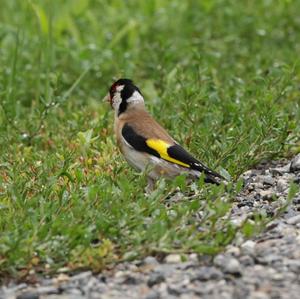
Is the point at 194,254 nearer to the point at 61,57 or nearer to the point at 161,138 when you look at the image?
the point at 161,138

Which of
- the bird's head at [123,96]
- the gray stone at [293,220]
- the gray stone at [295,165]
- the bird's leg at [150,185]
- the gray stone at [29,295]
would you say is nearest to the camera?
the gray stone at [29,295]

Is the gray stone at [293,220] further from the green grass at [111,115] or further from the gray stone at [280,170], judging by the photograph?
the gray stone at [280,170]

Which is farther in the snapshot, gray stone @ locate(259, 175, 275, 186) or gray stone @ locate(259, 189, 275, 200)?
gray stone @ locate(259, 175, 275, 186)

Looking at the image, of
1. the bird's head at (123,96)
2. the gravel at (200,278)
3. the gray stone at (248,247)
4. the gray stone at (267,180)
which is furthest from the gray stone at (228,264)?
Answer: the bird's head at (123,96)

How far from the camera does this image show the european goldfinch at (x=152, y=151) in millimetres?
6216

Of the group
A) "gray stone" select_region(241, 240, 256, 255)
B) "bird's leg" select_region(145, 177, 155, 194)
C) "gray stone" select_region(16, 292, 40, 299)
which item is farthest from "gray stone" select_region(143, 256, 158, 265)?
"bird's leg" select_region(145, 177, 155, 194)

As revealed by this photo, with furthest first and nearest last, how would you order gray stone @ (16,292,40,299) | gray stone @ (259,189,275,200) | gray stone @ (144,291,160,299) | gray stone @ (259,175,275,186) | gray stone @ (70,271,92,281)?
gray stone @ (259,175,275,186), gray stone @ (259,189,275,200), gray stone @ (70,271,92,281), gray stone @ (16,292,40,299), gray stone @ (144,291,160,299)

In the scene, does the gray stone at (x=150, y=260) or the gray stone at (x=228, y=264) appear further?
the gray stone at (x=150, y=260)

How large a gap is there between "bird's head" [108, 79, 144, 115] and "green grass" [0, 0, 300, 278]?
0.29 m

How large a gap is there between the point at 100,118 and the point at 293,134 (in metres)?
1.53

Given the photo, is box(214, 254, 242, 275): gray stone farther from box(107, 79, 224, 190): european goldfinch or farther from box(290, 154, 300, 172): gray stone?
box(290, 154, 300, 172): gray stone

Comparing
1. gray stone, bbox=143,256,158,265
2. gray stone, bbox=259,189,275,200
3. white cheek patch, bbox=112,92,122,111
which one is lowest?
gray stone, bbox=143,256,158,265

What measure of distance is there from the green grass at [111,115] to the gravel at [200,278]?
0.26 ft

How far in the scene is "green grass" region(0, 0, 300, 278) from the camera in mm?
5125
